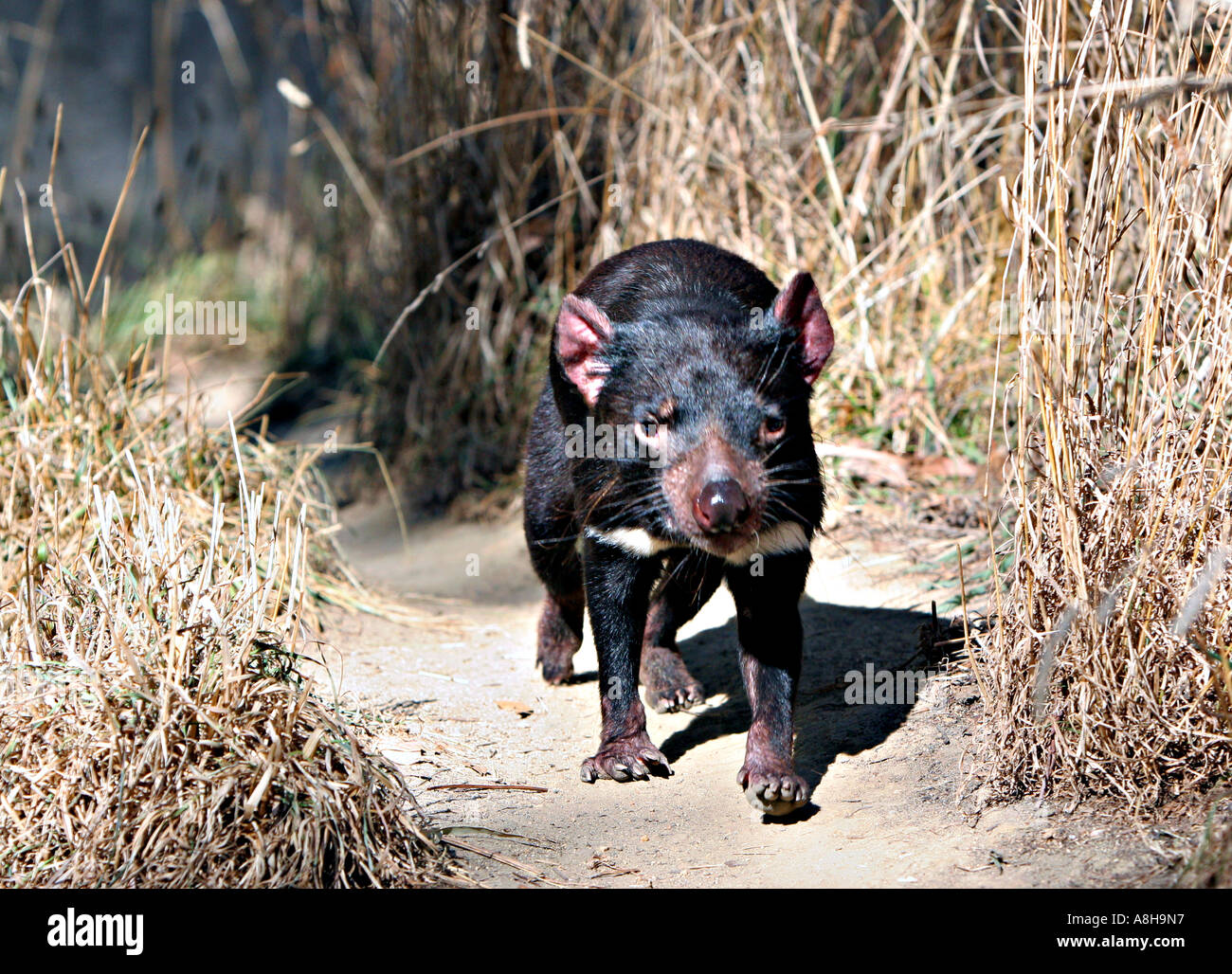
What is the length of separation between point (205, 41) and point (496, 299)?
18.8ft

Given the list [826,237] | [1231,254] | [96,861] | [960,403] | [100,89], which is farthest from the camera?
[100,89]

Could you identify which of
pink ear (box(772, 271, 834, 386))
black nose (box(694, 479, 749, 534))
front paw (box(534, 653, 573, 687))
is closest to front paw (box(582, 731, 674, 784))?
black nose (box(694, 479, 749, 534))

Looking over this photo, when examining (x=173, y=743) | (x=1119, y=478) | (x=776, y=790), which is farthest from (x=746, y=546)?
(x=173, y=743)

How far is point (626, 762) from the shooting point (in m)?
3.12

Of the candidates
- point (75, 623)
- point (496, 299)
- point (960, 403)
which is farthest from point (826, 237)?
point (75, 623)

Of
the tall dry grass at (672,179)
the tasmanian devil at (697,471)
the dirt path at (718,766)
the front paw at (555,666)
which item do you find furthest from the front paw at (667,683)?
the tall dry grass at (672,179)

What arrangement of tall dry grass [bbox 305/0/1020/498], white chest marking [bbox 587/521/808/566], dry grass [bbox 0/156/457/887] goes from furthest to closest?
tall dry grass [bbox 305/0/1020/498]
white chest marking [bbox 587/521/808/566]
dry grass [bbox 0/156/457/887]

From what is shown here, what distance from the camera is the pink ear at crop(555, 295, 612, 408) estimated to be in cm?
311

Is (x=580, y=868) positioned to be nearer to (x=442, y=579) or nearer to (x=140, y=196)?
(x=442, y=579)

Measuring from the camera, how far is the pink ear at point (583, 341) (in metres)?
3.11

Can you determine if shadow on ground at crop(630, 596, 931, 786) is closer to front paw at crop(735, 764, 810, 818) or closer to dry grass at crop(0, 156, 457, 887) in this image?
front paw at crop(735, 764, 810, 818)

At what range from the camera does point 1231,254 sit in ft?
8.37

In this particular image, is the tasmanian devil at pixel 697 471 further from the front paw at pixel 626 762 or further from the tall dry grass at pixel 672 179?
the tall dry grass at pixel 672 179

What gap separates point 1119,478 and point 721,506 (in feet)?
2.80
